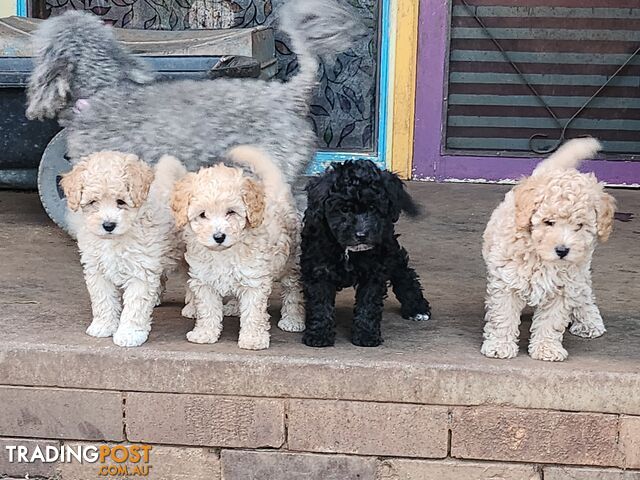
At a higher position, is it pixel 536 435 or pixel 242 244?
pixel 242 244

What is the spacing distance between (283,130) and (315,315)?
153 centimetres

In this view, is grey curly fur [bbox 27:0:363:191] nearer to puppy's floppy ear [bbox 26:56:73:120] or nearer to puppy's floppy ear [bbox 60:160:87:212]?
puppy's floppy ear [bbox 26:56:73:120]

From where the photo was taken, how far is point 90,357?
12.8 ft

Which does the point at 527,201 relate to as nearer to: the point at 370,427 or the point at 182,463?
the point at 370,427

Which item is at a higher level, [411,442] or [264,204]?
[264,204]

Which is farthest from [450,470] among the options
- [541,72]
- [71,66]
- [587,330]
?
[541,72]

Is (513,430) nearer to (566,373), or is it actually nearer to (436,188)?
(566,373)

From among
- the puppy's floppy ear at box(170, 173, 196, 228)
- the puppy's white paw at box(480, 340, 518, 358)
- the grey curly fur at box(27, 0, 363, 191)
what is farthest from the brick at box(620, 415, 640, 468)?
the grey curly fur at box(27, 0, 363, 191)

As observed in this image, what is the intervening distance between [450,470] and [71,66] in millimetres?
3161

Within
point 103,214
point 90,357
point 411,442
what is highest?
point 103,214

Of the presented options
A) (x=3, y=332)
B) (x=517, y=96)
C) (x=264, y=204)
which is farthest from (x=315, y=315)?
(x=517, y=96)

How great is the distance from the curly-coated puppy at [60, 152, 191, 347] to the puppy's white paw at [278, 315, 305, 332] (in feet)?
1.85

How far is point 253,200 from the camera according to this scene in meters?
3.74

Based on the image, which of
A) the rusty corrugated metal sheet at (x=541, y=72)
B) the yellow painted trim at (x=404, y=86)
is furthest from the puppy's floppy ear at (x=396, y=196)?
the rusty corrugated metal sheet at (x=541, y=72)
